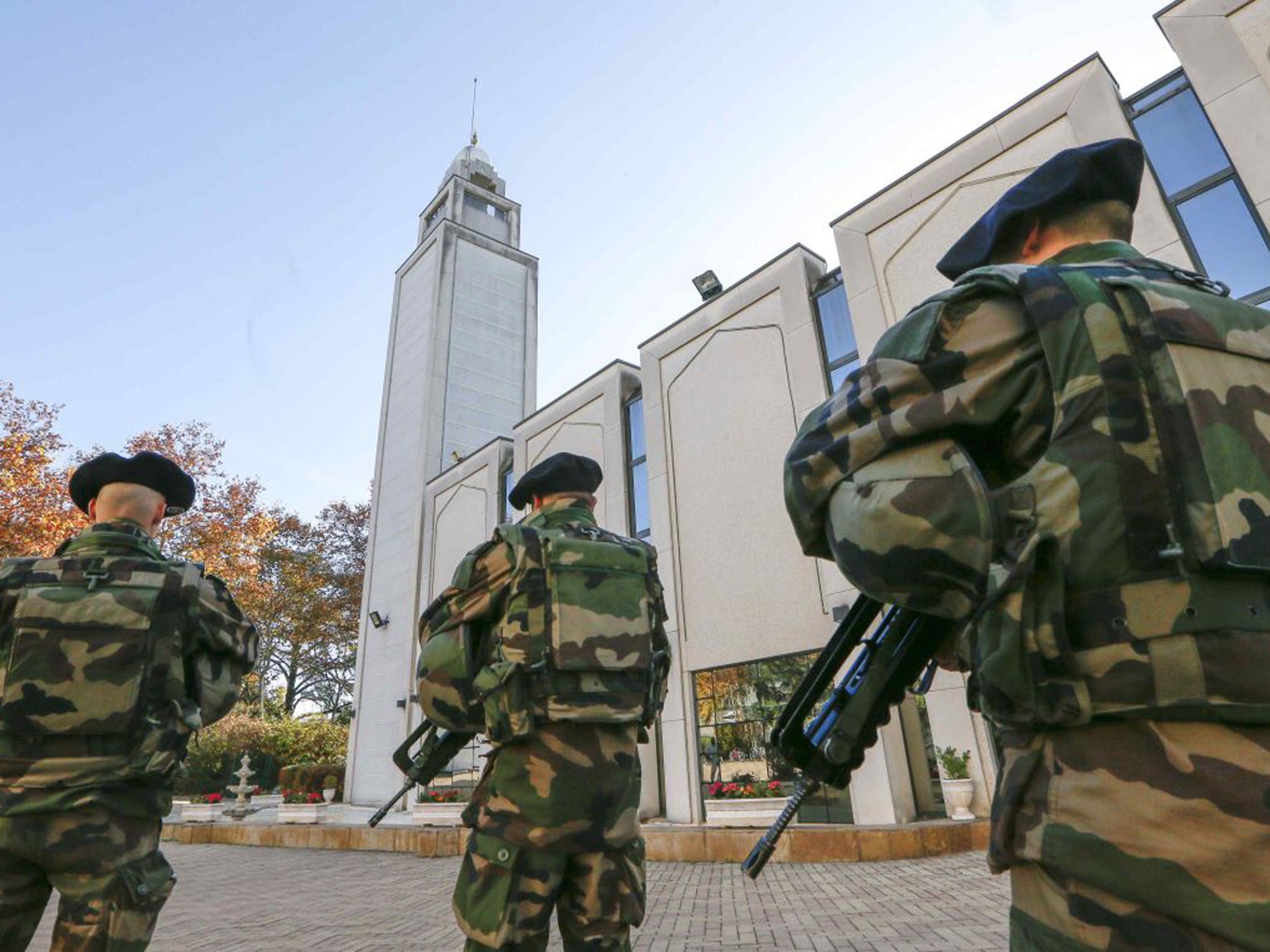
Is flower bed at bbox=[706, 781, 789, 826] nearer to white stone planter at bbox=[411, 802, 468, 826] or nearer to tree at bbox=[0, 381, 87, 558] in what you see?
white stone planter at bbox=[411, 802, 468, 826]

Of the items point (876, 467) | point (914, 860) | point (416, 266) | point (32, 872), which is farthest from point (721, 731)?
point (416, 266)

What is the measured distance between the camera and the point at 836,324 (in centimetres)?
1188

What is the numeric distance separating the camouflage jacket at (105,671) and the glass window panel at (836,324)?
1044 cm

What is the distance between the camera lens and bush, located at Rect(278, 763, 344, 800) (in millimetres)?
19953

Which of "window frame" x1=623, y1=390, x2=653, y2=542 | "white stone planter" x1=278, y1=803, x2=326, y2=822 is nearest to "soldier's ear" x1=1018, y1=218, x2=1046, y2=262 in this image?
"window frame" x1=623, y1=390, x2=653, y2=542

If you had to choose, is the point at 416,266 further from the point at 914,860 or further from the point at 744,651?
the point at 914,860

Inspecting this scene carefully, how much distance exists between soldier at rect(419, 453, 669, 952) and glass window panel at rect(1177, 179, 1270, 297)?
8.97 meters

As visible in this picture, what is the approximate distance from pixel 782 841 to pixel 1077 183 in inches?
342

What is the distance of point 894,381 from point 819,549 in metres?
0.43

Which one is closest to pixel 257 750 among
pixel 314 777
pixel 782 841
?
pixel 314 777

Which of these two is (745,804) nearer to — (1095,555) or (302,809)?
(302,809)

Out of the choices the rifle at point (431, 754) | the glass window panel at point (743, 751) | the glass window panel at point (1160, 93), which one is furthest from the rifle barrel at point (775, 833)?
the glass window panel at point (1160, 93)

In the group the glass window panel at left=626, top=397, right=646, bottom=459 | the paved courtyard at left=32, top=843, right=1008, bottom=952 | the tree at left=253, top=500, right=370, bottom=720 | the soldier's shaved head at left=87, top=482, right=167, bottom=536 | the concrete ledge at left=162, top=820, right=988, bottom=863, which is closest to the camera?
the soldier's shaved head at left=87, top=482, right=167, bottom=536

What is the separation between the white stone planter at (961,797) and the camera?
8.63m
